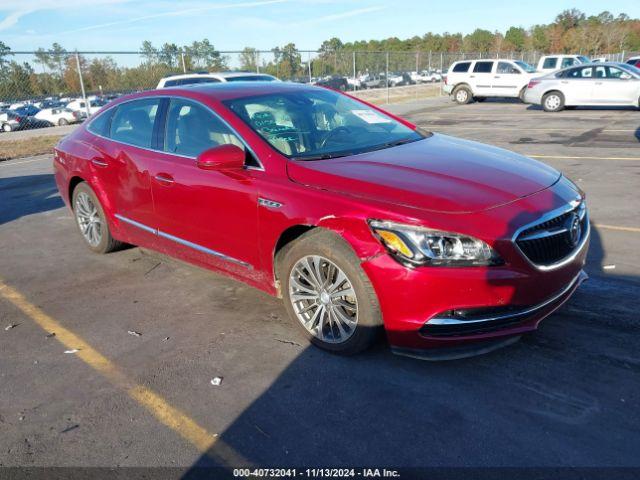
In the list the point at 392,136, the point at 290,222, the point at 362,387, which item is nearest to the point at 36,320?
the point at 290,222

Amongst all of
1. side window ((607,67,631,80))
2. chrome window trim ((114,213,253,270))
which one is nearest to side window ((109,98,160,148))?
chrome window trim ((114,213,253,270))

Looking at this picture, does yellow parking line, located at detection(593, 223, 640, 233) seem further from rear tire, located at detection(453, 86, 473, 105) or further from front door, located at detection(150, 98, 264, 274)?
rear tire, located at detection(453, 86, 473, 105)

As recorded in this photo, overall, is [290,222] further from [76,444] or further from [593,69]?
[593,69]

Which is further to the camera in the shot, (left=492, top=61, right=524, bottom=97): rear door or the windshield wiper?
(left=492, top=61, right=524, bottom=97): rear door

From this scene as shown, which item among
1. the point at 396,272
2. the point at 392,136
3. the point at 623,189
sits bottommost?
the point at 623,189

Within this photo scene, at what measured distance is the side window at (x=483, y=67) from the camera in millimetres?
23203

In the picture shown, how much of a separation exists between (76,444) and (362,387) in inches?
61.0

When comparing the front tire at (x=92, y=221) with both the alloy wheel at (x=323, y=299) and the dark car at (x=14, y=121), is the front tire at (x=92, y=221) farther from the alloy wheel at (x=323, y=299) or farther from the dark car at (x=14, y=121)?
the dark car at (x=14, y=121)

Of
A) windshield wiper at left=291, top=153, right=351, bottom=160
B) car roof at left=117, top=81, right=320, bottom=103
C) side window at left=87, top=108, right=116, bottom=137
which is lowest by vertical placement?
windshield wiper at left=291, top=153, right=351, bottom=160

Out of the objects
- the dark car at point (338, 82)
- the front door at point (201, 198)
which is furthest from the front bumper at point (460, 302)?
the dark car at point (338, 82)

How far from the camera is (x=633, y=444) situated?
8.41 ft

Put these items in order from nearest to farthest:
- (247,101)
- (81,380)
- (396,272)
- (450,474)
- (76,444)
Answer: (450,474), (76,444), (396,272), (81,380), (247,101)

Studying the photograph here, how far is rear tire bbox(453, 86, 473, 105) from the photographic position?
24.2 meters

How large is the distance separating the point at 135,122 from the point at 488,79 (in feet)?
69.5
